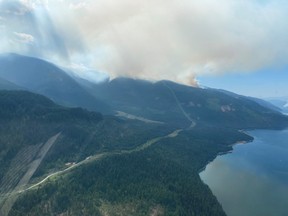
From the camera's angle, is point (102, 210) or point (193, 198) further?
point (193, 198)

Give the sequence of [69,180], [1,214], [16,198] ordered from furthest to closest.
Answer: [69,180]
[16,198]
[1,214]

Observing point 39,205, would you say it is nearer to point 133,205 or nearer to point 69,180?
point 69,180

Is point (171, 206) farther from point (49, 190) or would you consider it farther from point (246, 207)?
point (49, 190)

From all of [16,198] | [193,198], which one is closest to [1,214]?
[16,198]

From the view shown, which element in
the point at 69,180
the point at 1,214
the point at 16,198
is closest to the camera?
the point at 1,214

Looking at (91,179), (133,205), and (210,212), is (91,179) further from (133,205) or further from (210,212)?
(210,212)

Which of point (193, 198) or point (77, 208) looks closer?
point (77, 208)

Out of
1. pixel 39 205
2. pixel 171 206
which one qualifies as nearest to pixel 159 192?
pixel 171 206
